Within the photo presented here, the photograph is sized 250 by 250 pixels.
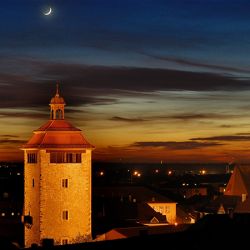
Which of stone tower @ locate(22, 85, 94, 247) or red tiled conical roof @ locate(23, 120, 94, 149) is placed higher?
red tiled conical roof @ locate(23, 120, 94, 149)

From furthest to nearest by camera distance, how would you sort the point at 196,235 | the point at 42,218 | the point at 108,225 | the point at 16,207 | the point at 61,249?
1. the point at 16,207
2. the point at 108,225
3. the point at 42,218
4. the point at 196,235
5. the point at 61,249

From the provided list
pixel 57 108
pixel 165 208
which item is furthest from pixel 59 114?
pixel 165 208

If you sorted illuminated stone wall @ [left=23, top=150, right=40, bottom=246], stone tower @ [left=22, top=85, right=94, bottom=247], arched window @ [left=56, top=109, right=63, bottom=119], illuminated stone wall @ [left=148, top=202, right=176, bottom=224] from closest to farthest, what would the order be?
stone tower @ [left=22, top=85, right=94, bottom=247]
illuminated stone wall @ [left=23, top=150, right=40, bottom=246]
arched window @ [left=56, top=109, right=63, bottom=119]
illuminated stone wall @ [left=148, top=202, right=176, bottom=224]

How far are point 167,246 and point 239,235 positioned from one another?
6543mm

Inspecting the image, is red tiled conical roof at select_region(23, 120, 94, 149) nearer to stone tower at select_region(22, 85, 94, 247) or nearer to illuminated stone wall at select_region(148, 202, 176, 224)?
stone tower at select_region(22, 85, 94, 247)

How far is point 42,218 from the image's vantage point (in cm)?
6162

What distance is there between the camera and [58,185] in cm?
6134

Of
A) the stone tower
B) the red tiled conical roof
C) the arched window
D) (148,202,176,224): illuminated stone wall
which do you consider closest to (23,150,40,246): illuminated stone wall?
the stone tower

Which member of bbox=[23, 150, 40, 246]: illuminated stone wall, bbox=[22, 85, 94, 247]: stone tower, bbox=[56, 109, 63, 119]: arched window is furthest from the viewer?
bbox=[56, 109, 63, 119]: arched window

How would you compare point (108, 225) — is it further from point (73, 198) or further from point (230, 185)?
point (230, 185)

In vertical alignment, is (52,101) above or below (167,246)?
above

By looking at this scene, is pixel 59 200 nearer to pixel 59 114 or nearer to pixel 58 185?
pixel 58 185

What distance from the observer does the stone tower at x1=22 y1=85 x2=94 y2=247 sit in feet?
201

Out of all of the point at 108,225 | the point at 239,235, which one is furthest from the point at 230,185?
the point at 239,235
